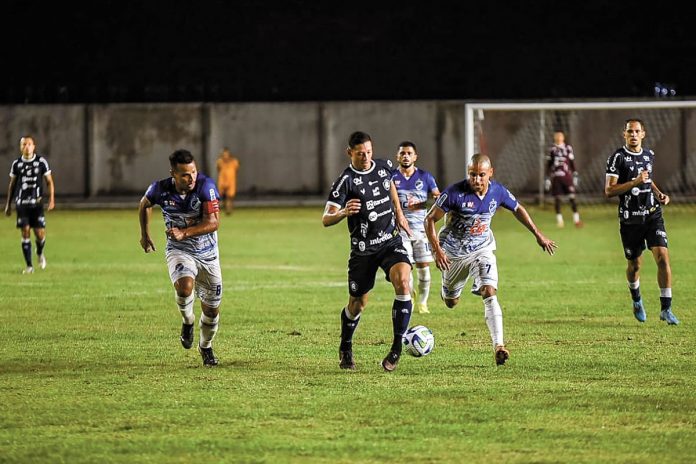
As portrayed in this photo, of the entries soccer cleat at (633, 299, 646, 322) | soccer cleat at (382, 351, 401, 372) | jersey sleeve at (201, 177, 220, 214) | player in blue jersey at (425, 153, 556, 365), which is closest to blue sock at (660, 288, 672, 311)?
soccer cleat at (633, 299, 646, 322)

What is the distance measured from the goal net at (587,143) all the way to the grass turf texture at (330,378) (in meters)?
21.8

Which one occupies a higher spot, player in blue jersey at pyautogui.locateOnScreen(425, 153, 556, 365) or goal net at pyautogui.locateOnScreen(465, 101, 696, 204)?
goal net at pyautogui.locateOnScreen(465, 101, 696, 204)

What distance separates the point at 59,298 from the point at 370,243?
7201 mm

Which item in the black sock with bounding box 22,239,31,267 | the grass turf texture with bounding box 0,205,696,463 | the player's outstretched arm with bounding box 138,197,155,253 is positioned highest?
the player's outstretched arm with bounding box 138,197,155,253

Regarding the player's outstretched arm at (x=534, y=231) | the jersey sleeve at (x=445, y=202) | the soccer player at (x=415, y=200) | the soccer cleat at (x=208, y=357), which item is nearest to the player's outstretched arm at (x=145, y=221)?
the soccer cleat at (x=208, y=357)

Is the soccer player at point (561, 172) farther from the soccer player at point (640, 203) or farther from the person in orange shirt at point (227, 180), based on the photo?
the soccer player at point (640, 203)

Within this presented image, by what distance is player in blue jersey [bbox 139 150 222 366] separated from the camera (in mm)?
10641

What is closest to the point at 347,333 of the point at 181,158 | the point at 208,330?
the point at 208,330

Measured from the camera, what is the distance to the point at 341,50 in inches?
1866

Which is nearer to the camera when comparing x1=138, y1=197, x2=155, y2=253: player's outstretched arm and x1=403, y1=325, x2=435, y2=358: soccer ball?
x1=403, y1=325, x2=435, y2=358: soccer ball

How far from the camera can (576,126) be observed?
1640 inches

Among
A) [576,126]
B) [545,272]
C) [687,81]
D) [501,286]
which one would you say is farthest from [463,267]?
[687,81]

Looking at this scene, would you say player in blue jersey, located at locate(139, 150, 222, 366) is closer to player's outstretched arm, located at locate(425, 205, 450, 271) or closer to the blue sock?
player's outstretched arm, located at locate(425, 205, 450, 271)

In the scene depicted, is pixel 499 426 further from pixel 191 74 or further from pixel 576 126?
pixel 191 74
